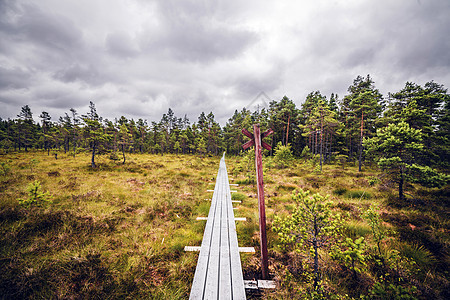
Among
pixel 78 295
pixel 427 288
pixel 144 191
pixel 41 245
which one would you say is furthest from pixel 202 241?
pixel 144 191

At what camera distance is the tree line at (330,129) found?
34.1 ft

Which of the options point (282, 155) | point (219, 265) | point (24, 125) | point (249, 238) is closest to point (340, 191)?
point (249, 238)

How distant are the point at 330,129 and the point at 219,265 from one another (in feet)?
81.2

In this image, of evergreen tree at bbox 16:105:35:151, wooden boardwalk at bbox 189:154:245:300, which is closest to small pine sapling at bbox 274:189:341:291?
wooden boardwalk at bbox 189:154:245:300

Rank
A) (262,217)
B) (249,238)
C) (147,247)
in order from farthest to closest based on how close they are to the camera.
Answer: (249,238)
(147,247)
(262,217)

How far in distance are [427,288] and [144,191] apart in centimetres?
1458

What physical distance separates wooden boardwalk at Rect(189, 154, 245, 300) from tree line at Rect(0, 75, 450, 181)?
11554mm

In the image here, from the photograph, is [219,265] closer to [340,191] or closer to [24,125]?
[340,191]

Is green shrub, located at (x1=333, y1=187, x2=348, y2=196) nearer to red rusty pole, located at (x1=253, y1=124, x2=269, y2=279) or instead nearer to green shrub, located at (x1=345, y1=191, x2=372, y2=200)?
green shrub, located at (x1=345, y1=191, x2=372, y2=200)

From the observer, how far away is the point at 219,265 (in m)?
4.69

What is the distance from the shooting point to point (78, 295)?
11.7 ft

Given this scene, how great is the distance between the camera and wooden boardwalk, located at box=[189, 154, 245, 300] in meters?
3.86

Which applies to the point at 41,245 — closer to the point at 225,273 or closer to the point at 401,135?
the point at 225,273

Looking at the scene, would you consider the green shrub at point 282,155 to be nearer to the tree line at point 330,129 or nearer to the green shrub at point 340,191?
the tree line at point 330,129
